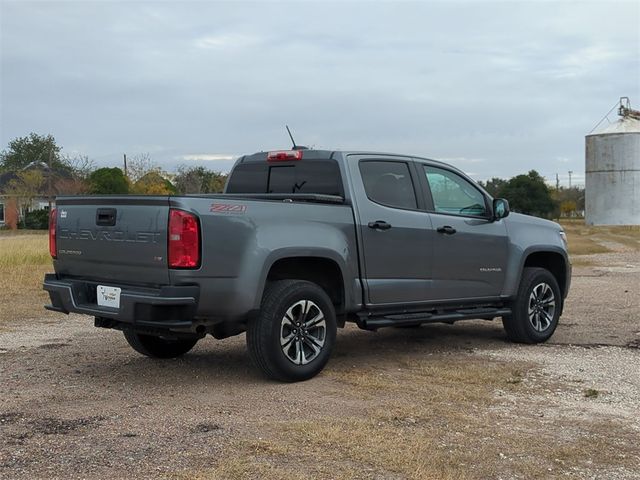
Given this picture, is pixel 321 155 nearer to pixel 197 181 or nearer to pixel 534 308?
pixel 534 308

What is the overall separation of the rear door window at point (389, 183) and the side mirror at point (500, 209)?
1.09m

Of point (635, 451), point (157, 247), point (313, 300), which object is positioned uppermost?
point (157, 247)

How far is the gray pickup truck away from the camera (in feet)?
19.7

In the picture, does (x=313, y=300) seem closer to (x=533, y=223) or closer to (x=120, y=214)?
(x=120, y=214)

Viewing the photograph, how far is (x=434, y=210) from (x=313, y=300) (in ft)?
6.13

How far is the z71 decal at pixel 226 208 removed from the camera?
19.7 feet

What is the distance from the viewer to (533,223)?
8.87 meters

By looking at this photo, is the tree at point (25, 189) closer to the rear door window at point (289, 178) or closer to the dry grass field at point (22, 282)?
the dry grass field at point (22, 282)

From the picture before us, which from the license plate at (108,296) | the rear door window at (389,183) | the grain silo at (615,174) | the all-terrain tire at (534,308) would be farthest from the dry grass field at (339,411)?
the grain silo at (615,174)

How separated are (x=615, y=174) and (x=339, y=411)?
58.8 meters

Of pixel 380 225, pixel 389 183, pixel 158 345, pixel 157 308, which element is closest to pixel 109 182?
pixel 158 345

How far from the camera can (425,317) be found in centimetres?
768

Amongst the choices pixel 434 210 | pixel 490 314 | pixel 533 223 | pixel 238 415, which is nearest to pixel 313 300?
pixel 238 415

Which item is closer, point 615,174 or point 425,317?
point 425,317
